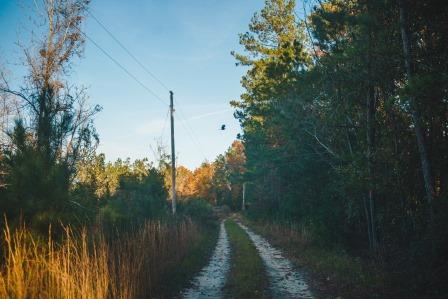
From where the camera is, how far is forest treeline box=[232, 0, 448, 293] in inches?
310

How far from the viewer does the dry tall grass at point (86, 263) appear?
431 centimetres

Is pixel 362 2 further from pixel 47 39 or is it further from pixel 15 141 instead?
pixel 47 39

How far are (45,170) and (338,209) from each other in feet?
40.5

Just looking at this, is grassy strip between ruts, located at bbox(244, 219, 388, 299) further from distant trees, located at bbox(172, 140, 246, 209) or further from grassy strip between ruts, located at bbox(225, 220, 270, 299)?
distant trees, located at bbox(172, 140, 246, 209)

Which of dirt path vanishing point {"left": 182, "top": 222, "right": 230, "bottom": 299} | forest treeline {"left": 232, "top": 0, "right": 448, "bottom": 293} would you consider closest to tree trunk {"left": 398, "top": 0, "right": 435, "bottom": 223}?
forest treeline {"left": 232, "top": 0, "right": 448, "bottom": 293}

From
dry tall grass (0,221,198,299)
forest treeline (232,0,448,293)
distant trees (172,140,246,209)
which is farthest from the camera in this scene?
distant trees (172,140,246,209)

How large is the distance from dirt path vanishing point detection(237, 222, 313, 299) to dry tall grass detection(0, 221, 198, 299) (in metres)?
3.09

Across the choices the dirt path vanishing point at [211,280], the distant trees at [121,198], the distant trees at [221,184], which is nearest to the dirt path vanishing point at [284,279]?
the dirt path vanishing point at [211,280]

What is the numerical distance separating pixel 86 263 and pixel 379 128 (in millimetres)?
10003

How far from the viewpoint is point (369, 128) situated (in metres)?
11.4

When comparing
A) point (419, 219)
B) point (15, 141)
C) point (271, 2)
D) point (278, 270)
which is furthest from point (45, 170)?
Answer: point (271, 2)

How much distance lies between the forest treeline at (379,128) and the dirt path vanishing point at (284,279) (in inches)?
93.1

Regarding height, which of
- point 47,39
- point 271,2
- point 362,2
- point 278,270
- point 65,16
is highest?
point 271,2

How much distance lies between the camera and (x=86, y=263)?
4.93 m
